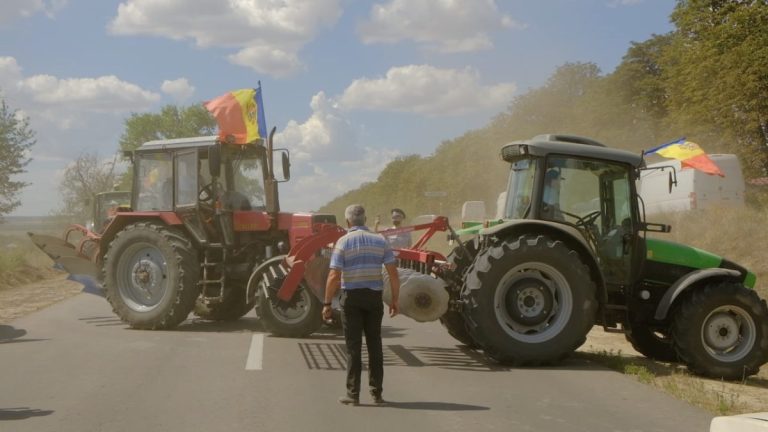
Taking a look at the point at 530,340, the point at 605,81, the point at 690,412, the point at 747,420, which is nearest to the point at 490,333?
the point at 530,340

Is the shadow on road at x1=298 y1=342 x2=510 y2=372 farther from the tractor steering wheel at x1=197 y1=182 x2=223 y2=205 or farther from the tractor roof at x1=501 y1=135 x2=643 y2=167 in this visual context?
the tractor steering wheel at x1=197 y1=182 x2=223 y2=205

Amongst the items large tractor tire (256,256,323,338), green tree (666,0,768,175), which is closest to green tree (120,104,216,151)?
green tree (666,0,768,175)

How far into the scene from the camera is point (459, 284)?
32.1 ft

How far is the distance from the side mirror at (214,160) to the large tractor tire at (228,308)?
1.93 metres

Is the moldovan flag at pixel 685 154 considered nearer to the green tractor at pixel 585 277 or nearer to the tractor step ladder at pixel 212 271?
the green tractor at pixel 585 277

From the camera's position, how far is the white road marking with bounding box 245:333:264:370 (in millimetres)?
8987

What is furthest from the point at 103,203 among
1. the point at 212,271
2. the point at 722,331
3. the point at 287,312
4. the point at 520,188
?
the point at 722,331

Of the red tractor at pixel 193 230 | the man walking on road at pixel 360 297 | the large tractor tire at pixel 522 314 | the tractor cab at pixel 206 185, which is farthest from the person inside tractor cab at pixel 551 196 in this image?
the tractor cab at pixel 206 185

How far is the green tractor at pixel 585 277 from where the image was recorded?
29.8 ft

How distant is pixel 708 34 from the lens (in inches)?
1398

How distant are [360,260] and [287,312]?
418cm

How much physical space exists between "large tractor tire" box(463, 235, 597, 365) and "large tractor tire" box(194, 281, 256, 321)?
505cm

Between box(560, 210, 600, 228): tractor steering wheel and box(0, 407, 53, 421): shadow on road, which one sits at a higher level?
box(560, 210, 600, 228): tractor steering wheel

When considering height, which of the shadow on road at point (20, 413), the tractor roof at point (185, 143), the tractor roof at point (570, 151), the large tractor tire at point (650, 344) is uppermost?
the tractor roof at point (185, 143)
